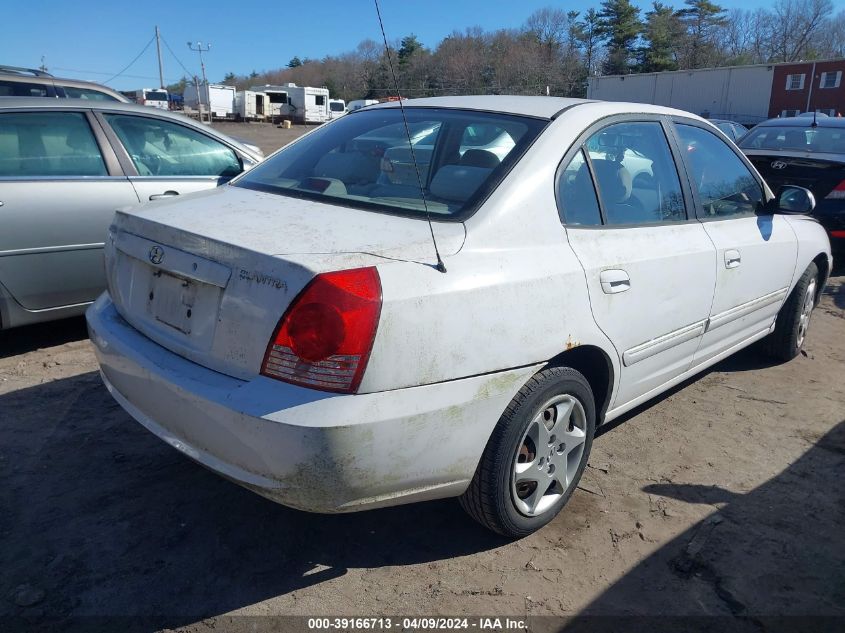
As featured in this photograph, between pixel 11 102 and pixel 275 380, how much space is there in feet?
11.7

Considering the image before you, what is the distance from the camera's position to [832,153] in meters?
7.47

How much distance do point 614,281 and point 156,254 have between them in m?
1.75

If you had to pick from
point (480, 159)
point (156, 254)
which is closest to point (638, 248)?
point (480, 159)

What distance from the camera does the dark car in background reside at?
690cm

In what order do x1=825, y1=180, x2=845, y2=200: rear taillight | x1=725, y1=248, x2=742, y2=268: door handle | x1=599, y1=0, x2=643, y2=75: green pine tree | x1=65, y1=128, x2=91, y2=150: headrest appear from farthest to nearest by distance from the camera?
x1=599, y1=0, x2=643, y2=75: green pine tree, x1=825, y1=180, x2=845, y2=200: rear taillight, x1=65, y1=128, x2=91, y2=150: headrest, x1=725, y1=248, x2=742, y2=268: door handle

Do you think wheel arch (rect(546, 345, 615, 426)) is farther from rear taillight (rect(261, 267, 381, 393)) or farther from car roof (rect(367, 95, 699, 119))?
car roof (rect(367, 95, 699, 119))

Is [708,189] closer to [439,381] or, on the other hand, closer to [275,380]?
[439,381]

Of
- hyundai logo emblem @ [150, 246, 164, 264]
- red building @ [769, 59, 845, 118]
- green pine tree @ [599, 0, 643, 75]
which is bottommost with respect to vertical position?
hyundai logo emblem @ [150, 246, 164, 264]

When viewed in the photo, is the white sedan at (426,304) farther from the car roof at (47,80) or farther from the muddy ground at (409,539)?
the car roof at (47,80)

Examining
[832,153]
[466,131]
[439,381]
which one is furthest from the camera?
[832,153]

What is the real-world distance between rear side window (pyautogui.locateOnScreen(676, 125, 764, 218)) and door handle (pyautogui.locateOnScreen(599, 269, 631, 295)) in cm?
102

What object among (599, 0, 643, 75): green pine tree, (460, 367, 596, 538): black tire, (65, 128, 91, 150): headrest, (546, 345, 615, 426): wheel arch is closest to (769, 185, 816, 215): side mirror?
(546, 345, 615, 426): wheel arch

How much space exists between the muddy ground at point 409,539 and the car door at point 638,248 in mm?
528

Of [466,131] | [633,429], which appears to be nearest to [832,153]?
[633,429]
